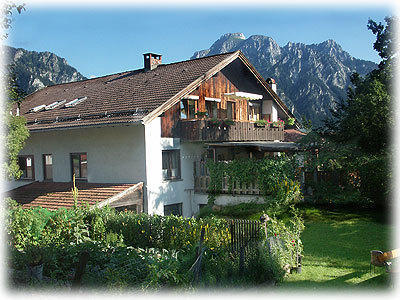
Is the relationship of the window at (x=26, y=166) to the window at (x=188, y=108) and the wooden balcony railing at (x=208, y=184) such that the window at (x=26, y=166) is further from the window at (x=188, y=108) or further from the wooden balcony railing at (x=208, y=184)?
the wooden balcony railing at (x=208, y=184)

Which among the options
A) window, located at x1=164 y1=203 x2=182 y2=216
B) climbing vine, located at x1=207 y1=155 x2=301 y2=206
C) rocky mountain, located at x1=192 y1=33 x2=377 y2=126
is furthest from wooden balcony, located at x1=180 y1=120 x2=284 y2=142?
rocky mountain, located at x1=192 y1=33 x2=377 y2=126

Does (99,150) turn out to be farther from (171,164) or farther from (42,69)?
(42,69)

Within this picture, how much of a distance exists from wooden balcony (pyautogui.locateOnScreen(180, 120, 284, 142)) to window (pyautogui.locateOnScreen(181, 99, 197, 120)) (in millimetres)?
770

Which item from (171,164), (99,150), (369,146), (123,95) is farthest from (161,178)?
(369,146)

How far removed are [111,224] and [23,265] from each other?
4783 mm

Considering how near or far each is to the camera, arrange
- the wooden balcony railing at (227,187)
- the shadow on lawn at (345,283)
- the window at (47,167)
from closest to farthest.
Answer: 1. the shadow on lawn at (345,283)
2. the wooden balcony railing at (227,187)
3. the window at (47,167)

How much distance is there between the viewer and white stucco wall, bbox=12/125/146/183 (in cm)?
1884

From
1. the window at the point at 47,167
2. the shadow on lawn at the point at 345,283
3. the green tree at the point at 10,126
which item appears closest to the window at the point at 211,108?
the window at the point at 47,167

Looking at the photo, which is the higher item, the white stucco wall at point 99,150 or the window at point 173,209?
the white stucco wall at point 99,150

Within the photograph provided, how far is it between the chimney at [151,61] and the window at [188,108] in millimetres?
5717

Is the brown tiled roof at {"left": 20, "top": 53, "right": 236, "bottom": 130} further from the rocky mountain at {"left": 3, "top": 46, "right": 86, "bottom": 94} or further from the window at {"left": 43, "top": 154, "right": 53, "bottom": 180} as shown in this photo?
the rocky mountain at {"left": 3, "top": 46, "right": 86, "bottom": 94}

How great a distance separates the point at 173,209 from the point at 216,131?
14.8ft

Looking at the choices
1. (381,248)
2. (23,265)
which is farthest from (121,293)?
(381,248)

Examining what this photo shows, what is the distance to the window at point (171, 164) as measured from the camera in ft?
64.7
